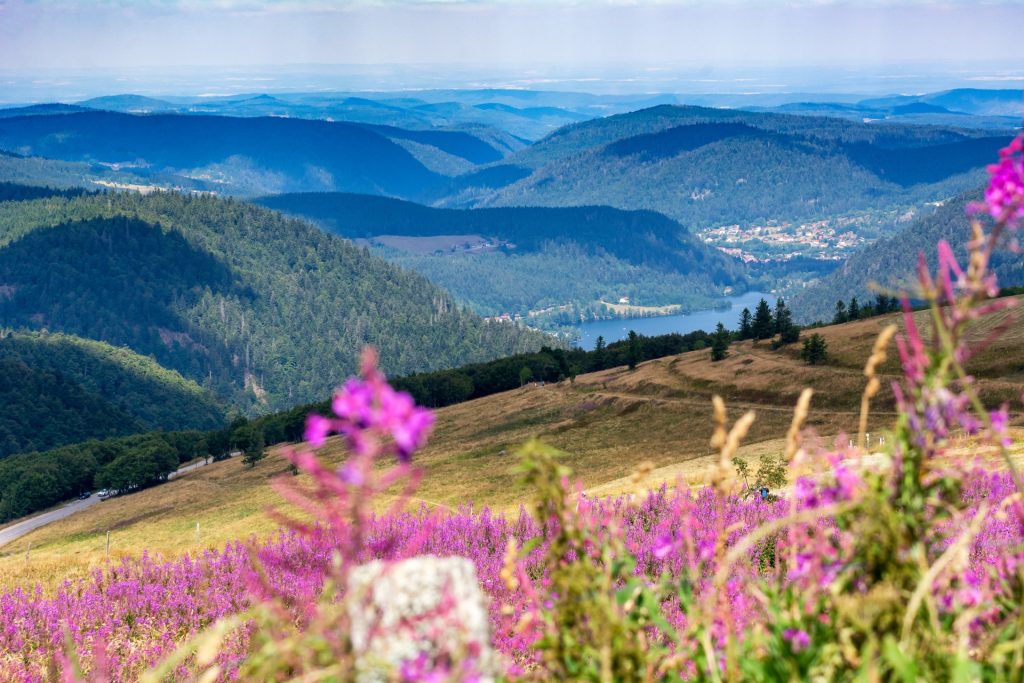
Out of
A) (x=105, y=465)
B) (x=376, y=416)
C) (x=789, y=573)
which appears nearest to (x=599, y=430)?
(x=105, y=465)

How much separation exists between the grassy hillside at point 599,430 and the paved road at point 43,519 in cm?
570

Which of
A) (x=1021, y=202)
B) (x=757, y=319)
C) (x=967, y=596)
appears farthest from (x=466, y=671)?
(x=757, y=319)

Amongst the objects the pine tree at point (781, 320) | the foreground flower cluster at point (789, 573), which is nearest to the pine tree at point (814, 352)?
the pine tree at point (781, 320)

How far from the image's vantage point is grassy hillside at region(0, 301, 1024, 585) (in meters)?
69.9

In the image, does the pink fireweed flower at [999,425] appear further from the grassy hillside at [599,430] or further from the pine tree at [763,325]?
the pine tree at [763,325]

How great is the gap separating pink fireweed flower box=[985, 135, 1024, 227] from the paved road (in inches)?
4576

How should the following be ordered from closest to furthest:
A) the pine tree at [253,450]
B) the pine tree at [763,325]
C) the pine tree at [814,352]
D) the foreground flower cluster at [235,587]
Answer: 1. the foreground flower cluster at [235,587]
2. the pine tree at [814,352]
3. the pine tree at [763,325]
4. the pine tree at [253,450]

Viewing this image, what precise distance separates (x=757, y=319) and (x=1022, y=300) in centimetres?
3468

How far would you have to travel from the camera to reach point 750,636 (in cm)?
510

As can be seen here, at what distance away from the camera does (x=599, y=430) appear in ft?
302

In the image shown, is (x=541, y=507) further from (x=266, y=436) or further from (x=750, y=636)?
(x=266, y=436)

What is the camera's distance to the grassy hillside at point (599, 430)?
69.9m

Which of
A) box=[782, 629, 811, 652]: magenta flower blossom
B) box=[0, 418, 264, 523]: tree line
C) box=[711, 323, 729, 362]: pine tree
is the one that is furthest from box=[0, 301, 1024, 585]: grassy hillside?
box=[782, 629, 811, 652]: magenta flower blossom

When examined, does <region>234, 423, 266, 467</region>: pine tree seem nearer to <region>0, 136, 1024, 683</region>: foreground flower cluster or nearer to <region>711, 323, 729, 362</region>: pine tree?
<region>711, 323, 729, 362</region>: pine tree
